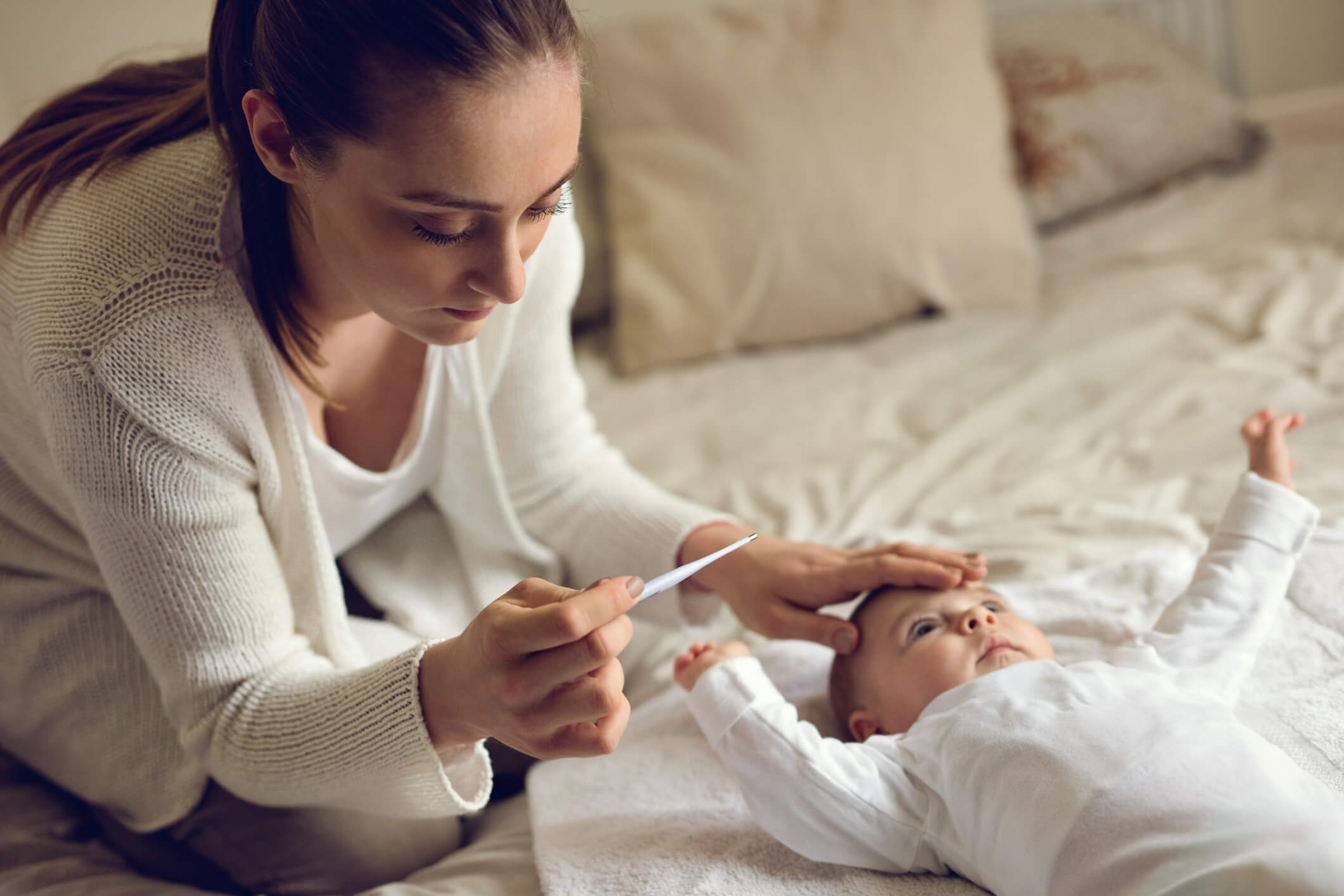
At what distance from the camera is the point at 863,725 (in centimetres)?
96

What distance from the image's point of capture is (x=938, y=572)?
0.95 metres

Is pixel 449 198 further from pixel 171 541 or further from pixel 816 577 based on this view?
pixel 816 577

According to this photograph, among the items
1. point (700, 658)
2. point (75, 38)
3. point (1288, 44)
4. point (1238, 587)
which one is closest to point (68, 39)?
point (75, 38)

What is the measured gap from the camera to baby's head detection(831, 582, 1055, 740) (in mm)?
923

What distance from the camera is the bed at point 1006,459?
876mm

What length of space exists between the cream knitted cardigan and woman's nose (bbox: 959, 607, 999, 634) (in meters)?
0.43

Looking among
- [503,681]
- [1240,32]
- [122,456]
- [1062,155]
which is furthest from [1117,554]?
[1240,32]

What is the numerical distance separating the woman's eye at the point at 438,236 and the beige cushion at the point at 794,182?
106 cm

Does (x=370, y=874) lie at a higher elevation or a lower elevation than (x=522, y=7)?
lower

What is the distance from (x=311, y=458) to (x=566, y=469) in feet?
0.99

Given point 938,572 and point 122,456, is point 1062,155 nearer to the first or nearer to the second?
point 938,572

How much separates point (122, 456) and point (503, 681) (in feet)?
1.13

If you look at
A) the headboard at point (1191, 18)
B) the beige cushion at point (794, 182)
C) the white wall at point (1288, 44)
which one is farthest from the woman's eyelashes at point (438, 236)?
the white wall at point (1288, 44)

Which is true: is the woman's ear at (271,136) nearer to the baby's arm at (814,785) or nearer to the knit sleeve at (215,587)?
the knit sleeve at (215,587)
